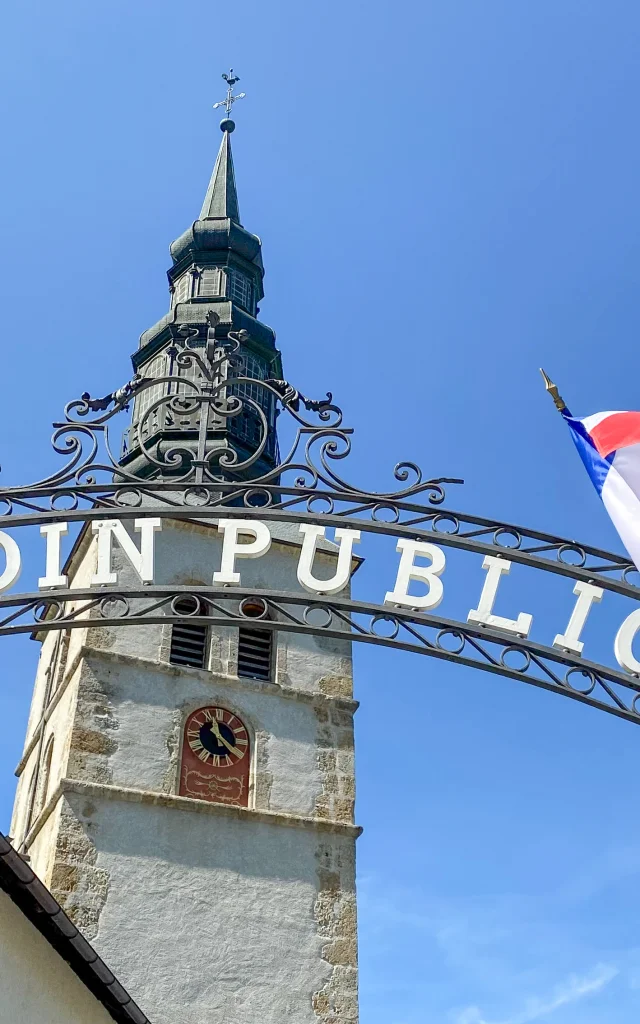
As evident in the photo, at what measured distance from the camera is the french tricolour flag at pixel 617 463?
786cm

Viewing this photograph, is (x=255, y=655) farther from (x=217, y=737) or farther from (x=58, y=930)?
(x=58, y=930)

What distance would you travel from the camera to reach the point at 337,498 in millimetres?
7898

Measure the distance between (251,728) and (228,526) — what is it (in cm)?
1450

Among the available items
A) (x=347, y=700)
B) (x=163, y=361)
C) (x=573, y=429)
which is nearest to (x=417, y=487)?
(x=573, y=429)

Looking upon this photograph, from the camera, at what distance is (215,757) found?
69.7ft

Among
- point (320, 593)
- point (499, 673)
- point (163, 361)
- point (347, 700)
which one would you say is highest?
point (163, 361)

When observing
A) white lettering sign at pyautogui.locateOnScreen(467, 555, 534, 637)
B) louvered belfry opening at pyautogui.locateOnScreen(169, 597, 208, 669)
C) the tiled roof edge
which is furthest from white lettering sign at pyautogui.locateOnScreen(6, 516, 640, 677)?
louvered belfry opening at pyautogui.locateOnScreen(169, 597, 208, 669)

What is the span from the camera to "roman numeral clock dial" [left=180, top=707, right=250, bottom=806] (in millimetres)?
20656

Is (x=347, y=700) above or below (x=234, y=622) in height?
above

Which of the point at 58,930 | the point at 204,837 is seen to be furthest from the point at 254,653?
the point at 58,930

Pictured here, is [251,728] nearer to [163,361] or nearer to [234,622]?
[163,361]

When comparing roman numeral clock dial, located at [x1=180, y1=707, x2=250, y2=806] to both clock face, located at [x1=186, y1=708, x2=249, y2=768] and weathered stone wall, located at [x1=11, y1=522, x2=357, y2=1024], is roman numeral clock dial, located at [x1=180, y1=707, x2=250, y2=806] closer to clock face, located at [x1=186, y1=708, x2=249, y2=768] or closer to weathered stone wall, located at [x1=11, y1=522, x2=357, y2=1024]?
clock face, located at [x1=186, y1=708, x2=249, y2=768]

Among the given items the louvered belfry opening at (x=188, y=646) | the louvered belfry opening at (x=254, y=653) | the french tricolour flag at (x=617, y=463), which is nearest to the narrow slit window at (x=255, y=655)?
the louvered belfry opening at (x=254, y=653)

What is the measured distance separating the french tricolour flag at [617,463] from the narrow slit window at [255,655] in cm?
1542
